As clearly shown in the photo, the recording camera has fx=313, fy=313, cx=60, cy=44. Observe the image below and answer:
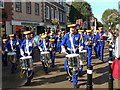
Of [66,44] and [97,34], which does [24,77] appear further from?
[97,34]

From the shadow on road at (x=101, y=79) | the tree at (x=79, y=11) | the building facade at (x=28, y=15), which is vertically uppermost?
the tree at (x=79, y=11)

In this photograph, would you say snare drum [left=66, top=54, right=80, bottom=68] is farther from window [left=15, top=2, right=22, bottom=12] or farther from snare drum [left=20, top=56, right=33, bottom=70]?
window [left=15, top=2, right=22, bottom=12]

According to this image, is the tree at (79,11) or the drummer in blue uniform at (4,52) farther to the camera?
the tree at (79,11)

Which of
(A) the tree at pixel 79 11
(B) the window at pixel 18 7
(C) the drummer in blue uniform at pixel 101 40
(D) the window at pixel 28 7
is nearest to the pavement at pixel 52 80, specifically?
(C) the drummer in blue uniform at pixel 101 40

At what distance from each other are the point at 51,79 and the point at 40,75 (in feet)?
4.03

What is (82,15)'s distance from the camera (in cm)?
6088

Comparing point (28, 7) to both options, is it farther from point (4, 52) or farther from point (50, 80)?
point (50, 80)

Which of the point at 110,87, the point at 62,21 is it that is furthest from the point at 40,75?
the point at 62,21

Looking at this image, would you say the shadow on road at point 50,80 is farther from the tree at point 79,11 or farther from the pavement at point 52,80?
the tree at point 79,11

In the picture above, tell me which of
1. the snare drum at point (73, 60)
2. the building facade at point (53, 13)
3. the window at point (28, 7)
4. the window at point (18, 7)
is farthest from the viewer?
the building facade at point (53, 13)

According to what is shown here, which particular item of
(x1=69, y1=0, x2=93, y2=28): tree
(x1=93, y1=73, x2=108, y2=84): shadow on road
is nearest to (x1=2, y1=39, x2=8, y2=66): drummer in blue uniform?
(x1=93, y1=73, x2=108, y2=84): shadow on road

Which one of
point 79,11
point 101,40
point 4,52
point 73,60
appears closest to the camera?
point 73,60

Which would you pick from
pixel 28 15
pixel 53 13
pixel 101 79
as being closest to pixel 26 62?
pixel 101 79

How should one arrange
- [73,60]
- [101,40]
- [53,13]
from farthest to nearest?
[53,13] → [101,40] → [73,60]
